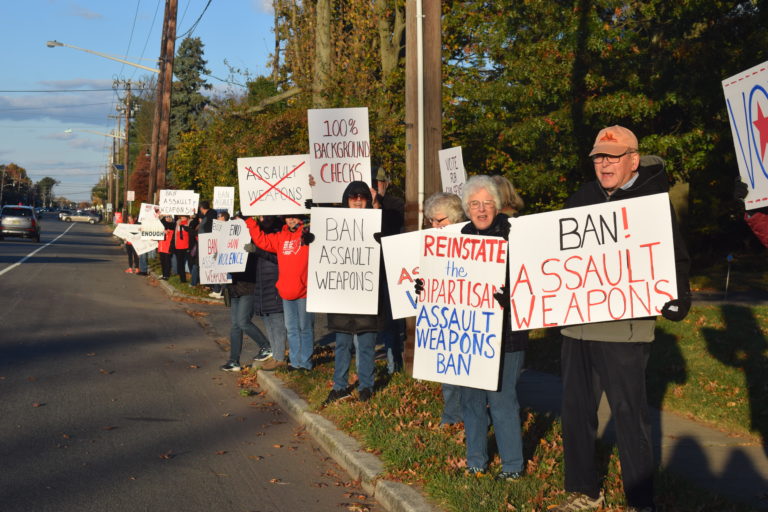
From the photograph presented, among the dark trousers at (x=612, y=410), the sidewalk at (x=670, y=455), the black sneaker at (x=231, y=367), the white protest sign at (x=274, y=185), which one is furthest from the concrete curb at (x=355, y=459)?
the white protest sign at (x=274, y=185)

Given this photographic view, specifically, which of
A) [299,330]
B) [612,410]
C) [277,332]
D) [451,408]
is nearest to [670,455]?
[451,408]

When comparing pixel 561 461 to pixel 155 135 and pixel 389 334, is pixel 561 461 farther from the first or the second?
pixel 155 135

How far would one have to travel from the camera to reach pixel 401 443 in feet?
22.6

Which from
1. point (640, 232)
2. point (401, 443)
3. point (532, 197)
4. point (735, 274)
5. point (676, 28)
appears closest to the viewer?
point (640, 232)

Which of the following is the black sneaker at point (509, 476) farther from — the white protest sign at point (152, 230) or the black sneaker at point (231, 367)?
the white protest sign at point (152, 230)

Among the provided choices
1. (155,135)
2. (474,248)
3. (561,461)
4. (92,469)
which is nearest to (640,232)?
(474,248)

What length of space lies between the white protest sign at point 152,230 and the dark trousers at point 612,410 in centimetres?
2303

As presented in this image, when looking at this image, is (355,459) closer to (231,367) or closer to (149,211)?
(231,367)

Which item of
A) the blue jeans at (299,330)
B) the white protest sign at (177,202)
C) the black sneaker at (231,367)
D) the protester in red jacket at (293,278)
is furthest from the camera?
the white protest sign at (177,202)

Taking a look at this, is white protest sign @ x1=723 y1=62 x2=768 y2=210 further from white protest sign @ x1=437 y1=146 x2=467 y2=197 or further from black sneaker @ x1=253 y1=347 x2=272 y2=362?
black sneaker @ x1=253 y1=347 x2=272 y2=362

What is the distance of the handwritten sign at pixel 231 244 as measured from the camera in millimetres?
10820

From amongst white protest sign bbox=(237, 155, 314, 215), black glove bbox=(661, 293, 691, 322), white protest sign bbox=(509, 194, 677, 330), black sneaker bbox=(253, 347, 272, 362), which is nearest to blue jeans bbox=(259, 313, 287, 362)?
black sneaker bbox=(253, 347, 272, 362)

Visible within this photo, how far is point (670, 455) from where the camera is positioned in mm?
6988

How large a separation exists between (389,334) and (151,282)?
16.6 m
